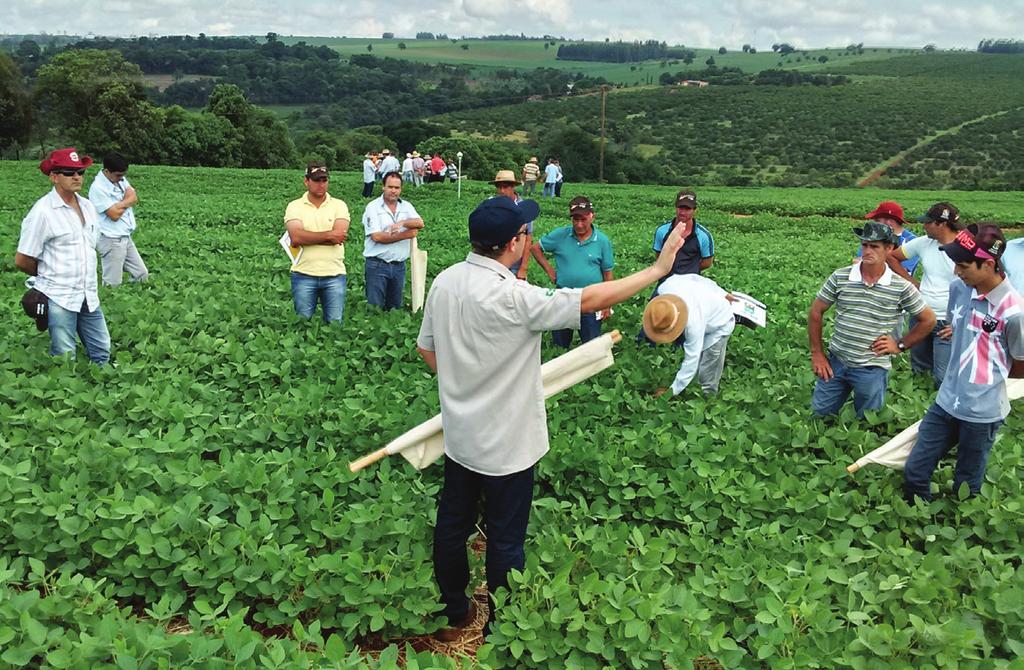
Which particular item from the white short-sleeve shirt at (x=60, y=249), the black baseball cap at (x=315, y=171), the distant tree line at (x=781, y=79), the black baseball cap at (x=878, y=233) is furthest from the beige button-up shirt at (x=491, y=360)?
the distant tree line at (x=781, y=79)

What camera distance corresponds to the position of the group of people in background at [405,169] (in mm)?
23266

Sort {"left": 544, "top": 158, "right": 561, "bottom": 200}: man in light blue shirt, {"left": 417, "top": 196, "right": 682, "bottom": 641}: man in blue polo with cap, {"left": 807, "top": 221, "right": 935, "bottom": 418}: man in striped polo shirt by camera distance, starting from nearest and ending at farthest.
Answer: {"left": 417, "top": 196, "right": 682, "bottom": 641}: man in blue polo with cap
{"left": 807, "top": 221, "right": 935, "bottom": 418}: man in striped polo shirt
{"left": 544, "top": 158, "right": 561, "bottom": 200}: man in light blue shirt

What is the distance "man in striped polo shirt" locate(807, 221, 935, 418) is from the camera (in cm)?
481

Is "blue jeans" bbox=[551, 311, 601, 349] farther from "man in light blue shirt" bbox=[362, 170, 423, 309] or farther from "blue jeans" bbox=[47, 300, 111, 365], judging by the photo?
"blue jeans" bbox=[47, 300, 111, 365]

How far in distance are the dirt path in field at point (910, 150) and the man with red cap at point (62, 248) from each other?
189 ft

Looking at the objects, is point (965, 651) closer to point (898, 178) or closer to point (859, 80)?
point (898, 178)

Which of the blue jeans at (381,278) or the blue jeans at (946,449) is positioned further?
the blue jeans at (381,278)

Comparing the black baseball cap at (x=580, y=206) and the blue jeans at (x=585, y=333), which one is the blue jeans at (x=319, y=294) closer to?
the blue jeans at (x=585, y=333)

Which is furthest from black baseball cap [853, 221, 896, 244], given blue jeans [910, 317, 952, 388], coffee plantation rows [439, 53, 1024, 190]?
coffee plantation rows [439, 53, 1024, 190]

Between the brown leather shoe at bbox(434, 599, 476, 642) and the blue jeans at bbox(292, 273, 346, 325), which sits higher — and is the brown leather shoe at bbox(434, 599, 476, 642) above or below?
below

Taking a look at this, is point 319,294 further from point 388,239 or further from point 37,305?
point 37,305

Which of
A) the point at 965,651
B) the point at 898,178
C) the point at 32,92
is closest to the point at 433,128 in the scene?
the point at 32,92

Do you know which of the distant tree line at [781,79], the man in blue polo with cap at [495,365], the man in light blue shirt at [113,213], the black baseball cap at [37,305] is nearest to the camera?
the man in blue polo with cap at [495,365]

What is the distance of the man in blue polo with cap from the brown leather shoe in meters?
0.33
